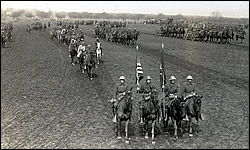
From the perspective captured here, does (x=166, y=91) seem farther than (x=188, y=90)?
Yes

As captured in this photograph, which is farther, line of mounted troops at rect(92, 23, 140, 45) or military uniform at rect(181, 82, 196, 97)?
line of mounted troops at rect(92, 23, 140, 45)

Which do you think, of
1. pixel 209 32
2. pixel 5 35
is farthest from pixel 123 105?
pixel 209 32

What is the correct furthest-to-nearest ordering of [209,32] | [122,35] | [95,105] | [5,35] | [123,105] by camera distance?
[209,32]
[122,35]
[5,35]
[95,105]
[123,105]

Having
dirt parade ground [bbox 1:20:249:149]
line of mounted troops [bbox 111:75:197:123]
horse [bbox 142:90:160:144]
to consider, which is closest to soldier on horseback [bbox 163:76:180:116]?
line of mounted troops [bbox 111:75:197:123]

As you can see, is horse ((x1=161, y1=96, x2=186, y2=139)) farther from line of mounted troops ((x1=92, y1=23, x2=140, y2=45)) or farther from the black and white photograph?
line of mounted troops ((x1=92, y1=23, x2=140, y2=45))

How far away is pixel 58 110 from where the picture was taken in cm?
1548

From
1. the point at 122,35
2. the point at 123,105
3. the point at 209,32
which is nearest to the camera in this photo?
the point at 123,105

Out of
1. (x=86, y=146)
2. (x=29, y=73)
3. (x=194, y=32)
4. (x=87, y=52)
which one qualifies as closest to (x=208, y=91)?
(x=87, y=52)

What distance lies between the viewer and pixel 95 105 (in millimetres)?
16453

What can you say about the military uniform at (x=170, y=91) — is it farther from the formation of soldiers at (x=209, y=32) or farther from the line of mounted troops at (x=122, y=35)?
the line of mounted troops at (x=122, y=35)

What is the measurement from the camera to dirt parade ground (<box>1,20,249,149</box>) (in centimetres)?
1169

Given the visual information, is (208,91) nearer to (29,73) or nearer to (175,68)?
(175,68)

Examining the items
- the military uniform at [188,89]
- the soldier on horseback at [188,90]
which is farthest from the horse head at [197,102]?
the military uniform at [188,89]

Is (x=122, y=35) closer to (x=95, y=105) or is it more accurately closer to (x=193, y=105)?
(x=95, y=105)
